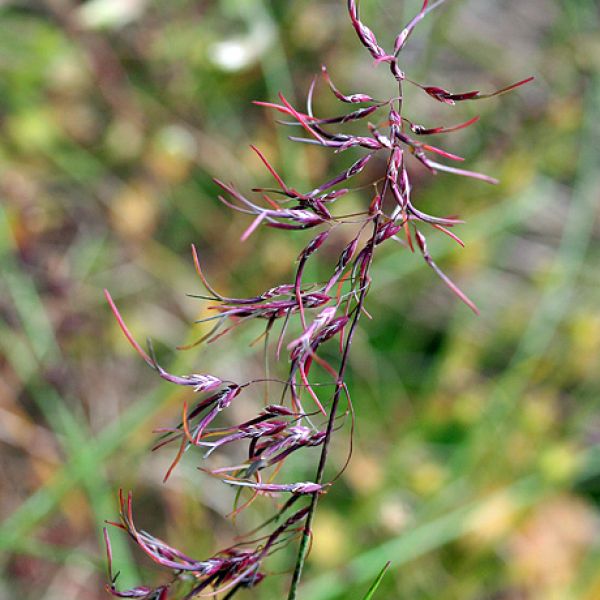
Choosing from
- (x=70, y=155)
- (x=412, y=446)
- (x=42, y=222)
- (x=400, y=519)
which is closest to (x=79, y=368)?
(x=42, y=222)

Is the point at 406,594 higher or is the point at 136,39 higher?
the point at 136,39

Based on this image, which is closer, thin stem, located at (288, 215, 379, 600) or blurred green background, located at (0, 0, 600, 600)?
thin stem, located at (288, 215, 379, 600)

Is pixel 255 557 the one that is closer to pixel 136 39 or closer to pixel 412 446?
pixel 412 446

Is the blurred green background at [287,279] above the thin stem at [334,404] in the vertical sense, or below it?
below

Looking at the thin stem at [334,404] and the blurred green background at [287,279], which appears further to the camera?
the blurred green background at [287,279]

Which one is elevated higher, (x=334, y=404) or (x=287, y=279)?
(x=334, y=404)

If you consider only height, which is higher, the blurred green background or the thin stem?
the thin stem

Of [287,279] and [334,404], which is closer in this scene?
[334,404]

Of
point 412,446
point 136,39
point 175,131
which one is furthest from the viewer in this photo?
point 136,39
